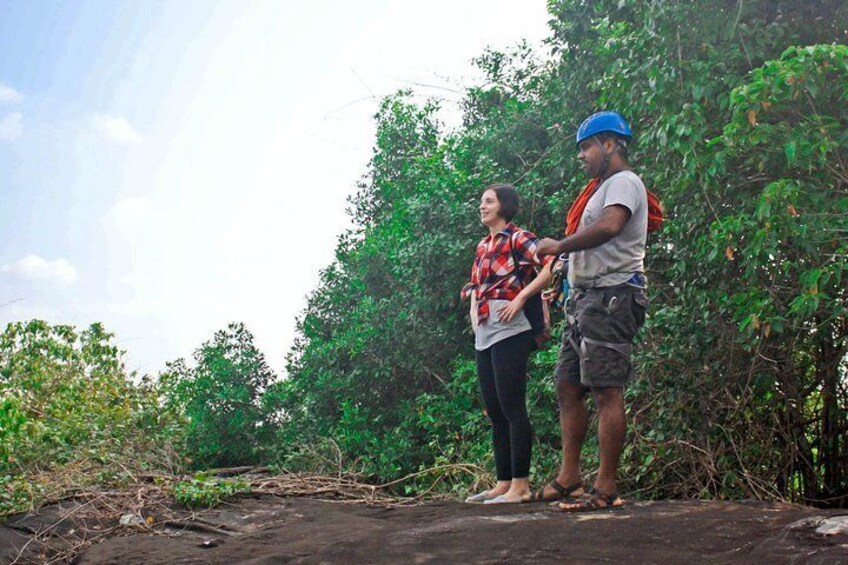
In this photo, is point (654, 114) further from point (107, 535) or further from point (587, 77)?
point (107, 535)

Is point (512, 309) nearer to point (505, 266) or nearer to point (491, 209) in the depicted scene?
point (505, 266)

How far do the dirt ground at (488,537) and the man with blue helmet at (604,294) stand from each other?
38cm

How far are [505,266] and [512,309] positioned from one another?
34 cm

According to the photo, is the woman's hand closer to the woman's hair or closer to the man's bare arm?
the woman's hair

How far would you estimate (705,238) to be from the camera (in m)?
6.22

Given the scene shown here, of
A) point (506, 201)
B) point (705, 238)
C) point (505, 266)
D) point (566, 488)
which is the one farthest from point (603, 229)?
point (705, 238)

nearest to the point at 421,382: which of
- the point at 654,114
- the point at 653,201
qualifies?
the point at 654,114

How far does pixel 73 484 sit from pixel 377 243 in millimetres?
5491

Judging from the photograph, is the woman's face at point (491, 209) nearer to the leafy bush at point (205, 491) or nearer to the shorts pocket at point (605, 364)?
the shorts pocket at point (605, 364)

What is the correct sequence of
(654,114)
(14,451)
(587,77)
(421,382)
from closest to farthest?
(654,114) → (587,77) → (14,451) → (421,382)

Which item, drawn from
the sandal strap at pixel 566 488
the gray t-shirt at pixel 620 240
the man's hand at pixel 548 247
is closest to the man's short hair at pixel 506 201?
the man's hand at pixel 548 247

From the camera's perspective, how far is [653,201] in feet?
15.8

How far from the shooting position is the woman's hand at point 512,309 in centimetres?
516

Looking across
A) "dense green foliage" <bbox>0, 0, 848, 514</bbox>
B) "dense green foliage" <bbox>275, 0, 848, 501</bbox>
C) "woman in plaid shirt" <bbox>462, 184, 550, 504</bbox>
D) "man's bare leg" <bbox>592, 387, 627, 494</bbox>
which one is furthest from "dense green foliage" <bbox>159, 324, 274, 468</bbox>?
"man's bare leg" <bbox>592, 387, 627, 494</bbox>
